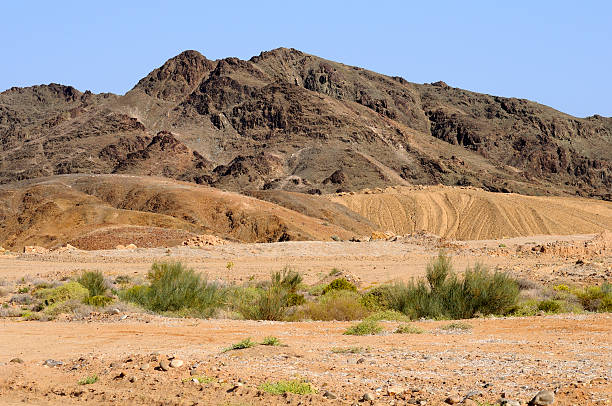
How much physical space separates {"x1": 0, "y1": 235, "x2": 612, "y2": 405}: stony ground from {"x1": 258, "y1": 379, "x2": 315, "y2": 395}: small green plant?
110 mm

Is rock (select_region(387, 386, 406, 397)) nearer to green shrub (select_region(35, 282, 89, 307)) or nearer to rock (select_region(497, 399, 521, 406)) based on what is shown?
rock (select_region(497, 399, 521, 406))

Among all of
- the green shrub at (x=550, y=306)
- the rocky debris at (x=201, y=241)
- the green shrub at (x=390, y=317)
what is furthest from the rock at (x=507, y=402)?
the rocky debris at (x=201, y=241)

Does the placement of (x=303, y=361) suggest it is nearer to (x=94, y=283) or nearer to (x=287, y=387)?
(x=287, y=387)

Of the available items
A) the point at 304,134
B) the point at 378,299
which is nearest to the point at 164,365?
the point at 378,299

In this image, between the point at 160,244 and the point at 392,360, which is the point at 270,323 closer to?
the point at 392,360

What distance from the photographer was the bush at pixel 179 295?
1891 cm

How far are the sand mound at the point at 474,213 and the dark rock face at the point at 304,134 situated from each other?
14506 mm

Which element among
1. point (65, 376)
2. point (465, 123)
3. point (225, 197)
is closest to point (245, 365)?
point (65, 376)

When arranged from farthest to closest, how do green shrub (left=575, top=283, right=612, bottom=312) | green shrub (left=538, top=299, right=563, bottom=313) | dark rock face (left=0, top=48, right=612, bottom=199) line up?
dark rock face (left=0, top=48, right=612, bottom=199) → green shrub (left=575, top=283, right=612, bottom=312) → green shrub (left=538, top=299, right=563, bottom=313)

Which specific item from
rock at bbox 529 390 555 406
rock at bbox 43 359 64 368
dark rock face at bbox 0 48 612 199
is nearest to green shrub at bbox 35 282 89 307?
rock at bbox 43 359 64 368

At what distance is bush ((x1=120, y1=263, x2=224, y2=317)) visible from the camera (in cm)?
1891

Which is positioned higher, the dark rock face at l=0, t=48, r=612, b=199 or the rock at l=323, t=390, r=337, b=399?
the dark rock face at l=0, t=48, r=612, b=199

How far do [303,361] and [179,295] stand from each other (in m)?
8.77

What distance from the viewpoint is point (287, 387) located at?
9133 millimetres
